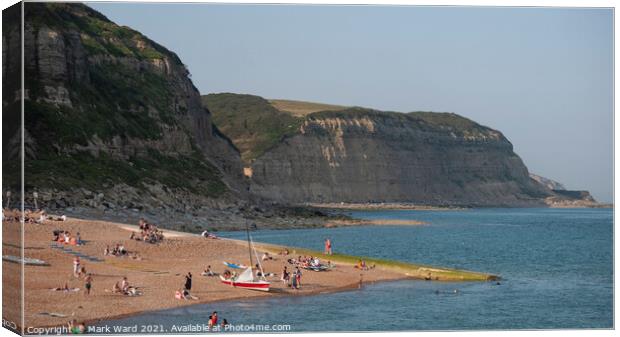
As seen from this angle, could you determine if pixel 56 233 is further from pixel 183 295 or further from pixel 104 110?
pixel 104 110

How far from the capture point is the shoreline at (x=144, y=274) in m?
29.4

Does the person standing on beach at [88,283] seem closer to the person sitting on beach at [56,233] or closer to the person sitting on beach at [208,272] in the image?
the person sitting on beach at [208,272]

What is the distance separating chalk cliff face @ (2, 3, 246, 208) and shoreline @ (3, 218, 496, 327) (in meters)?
14.6

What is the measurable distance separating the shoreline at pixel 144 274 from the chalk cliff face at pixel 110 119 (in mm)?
14595

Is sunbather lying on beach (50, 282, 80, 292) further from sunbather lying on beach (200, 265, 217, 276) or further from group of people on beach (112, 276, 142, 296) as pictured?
sunbather lying on beach (200, 265, 217, 276)

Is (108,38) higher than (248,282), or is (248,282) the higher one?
(108,38)

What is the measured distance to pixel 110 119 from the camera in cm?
8962

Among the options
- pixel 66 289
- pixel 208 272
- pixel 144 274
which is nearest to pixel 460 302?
pixel 208 272

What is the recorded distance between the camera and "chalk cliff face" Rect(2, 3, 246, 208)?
74.2m

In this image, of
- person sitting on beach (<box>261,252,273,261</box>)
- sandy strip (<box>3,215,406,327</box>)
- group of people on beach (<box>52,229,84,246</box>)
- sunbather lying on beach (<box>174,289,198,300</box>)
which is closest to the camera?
sandy strip (<box>3,215,406,327</box>)

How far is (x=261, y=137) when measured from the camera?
19975 centimetres

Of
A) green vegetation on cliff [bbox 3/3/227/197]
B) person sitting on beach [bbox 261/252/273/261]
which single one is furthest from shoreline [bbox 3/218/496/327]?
green vegetation on cliff [bbox 3/3/227/197]

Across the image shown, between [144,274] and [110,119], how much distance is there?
50549 mm

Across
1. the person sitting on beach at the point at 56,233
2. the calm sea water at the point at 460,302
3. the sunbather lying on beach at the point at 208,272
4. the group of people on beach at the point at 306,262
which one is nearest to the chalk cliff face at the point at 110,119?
the calm sea water at the point at 460,302
